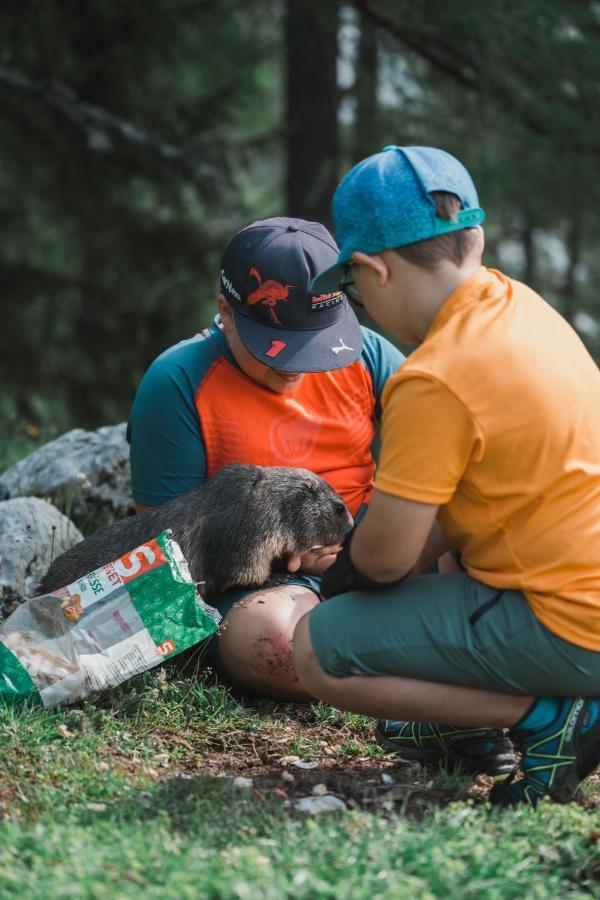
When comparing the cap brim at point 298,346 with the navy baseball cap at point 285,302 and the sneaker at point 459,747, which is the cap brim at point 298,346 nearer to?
the navy baseball cap at point 285,302

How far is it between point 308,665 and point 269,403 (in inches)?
56.2

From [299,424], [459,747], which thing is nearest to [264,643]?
[459,747]

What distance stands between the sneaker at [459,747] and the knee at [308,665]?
34 cm

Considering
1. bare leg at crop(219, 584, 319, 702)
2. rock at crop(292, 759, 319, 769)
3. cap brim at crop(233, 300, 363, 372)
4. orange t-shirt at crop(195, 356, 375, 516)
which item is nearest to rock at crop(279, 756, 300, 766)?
rock at crop(292, 759, 319, 769)

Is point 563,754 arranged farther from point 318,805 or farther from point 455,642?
point 318,805

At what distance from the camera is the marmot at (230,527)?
4355 mm

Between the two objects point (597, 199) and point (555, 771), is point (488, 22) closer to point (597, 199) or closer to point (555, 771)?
point (597, 199)

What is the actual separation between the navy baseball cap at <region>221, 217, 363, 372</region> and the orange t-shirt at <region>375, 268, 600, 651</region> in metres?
1.06

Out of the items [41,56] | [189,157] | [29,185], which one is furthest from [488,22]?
[29,185]

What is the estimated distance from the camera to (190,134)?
1267cm

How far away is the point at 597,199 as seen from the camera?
10273 millimetres

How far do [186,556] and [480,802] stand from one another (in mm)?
1531

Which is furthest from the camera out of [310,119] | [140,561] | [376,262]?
[310,119]

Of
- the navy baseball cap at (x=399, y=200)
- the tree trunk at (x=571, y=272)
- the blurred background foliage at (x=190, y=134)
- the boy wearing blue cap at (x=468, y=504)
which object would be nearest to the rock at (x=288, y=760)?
the boy wearing blue cap at (x=468, y=504)
